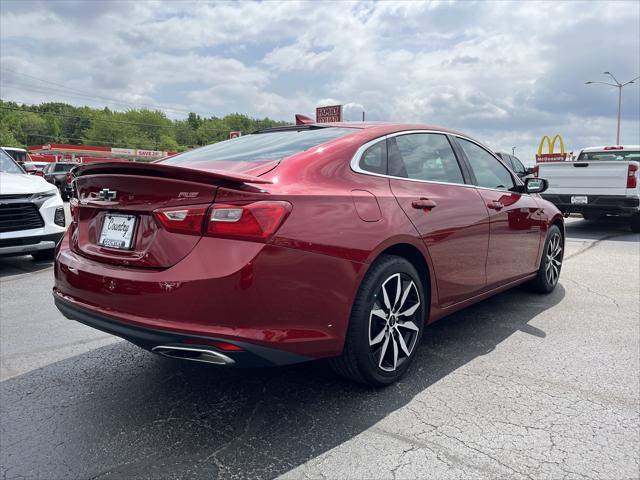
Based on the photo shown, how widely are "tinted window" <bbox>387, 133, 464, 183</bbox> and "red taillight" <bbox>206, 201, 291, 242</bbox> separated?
1.12 meters

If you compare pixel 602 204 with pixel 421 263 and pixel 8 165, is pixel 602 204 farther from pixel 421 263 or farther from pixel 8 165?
pixel 8 165

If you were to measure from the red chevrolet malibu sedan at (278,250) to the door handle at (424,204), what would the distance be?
0.01 metres

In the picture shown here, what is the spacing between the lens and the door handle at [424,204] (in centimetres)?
327

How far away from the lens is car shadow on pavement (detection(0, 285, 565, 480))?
2387mm

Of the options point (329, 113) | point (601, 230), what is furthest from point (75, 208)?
point (329, 113)

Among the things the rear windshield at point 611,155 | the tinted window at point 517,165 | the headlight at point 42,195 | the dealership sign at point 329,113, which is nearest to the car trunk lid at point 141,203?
the headlight at point 42,195

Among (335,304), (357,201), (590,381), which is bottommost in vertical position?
(590,381)

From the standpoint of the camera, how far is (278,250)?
95.4 inches

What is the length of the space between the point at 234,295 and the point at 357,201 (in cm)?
90

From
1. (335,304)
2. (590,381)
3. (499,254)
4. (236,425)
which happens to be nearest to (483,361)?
(590,381)

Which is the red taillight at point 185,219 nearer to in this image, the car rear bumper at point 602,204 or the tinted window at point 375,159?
the tinted window at point 375,159

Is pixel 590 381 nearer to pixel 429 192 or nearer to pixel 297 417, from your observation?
pixel 429 192

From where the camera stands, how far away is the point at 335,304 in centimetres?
270

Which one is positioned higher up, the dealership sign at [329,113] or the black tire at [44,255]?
the dealership sign at [329,113]
